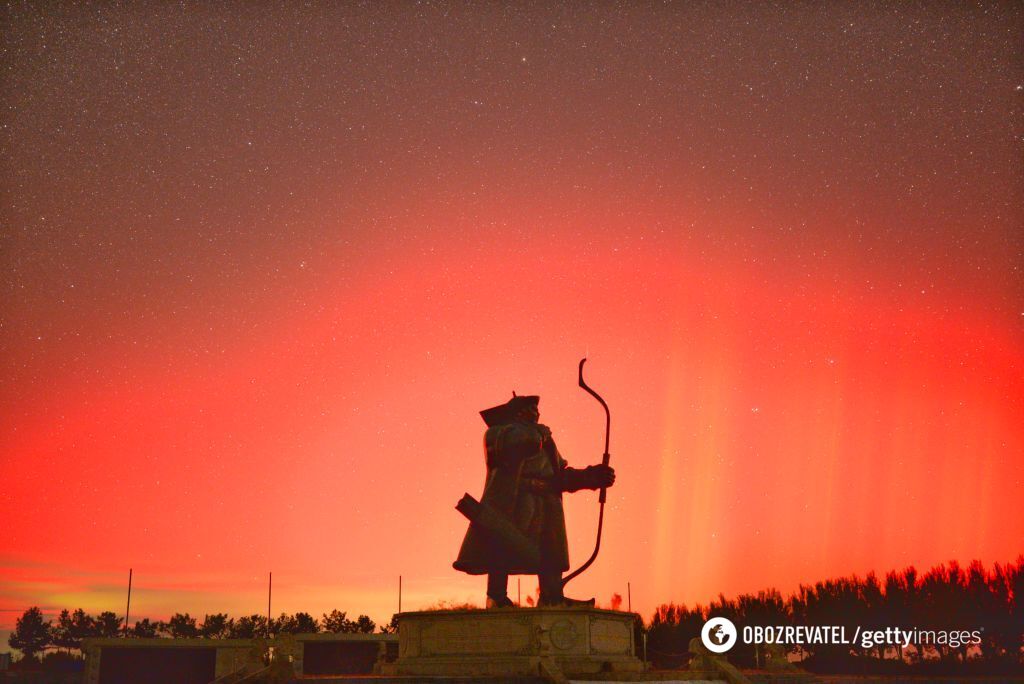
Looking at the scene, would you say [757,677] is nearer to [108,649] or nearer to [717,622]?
[717,622]

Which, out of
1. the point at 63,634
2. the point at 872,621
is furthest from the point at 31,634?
the point at 872,621

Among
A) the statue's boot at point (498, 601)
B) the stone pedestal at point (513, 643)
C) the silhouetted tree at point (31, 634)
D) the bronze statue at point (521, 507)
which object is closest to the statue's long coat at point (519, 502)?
the bronze statue at point (521, 507)

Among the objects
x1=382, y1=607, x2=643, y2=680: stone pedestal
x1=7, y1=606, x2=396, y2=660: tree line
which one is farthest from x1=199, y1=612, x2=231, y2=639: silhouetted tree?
x1=382, y1=607, x2=643, y2=680: stone pedestal

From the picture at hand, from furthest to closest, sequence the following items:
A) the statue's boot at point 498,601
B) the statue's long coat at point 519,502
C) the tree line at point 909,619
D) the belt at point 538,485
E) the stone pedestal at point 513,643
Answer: the tree line at point 909,619, the belt at point 538,485, the statue's long coat at point 519,502, the statue's boot at point 498,601, the stone pedestal at point 513,643

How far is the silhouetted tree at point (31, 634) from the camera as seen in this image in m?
60.5

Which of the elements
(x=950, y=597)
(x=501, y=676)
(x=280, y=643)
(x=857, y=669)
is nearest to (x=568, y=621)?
(x=501, y=676)

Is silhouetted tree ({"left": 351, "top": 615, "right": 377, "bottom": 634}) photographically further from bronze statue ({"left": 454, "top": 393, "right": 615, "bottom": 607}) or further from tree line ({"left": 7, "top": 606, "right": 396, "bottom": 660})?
bronze statue ({"left": 454, "top": 393, "right": 615, "bottom": 607})

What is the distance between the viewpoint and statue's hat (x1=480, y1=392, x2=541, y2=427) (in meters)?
20.8

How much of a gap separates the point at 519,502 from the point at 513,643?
9.57 feet

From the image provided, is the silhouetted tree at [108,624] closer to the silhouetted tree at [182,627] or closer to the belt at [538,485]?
the silhouetted tree at [182,627]

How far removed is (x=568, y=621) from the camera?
60.4 ft

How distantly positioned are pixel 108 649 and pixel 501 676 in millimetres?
23782

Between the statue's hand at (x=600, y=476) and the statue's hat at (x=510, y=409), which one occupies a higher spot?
the statue's hat at (x=510, y=409)

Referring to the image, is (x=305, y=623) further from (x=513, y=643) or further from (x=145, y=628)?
(x=513, y=643)
